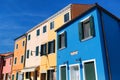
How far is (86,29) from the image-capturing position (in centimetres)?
1716

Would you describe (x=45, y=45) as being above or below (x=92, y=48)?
above

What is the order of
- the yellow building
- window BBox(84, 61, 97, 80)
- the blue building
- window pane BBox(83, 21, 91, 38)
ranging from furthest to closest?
1. the yellow building
2. window pane BBox(83, 21, 91, 38)
3. window BBox(84, 61, 97, 80)
4. the blue building

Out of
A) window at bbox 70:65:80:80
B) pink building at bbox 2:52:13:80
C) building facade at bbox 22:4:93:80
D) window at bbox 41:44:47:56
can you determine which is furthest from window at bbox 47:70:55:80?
pink building at bbox 2:52:13:80

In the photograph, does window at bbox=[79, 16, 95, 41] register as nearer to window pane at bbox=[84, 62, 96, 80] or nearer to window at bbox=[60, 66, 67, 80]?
window pane at bbox=[84, 62, 96, 80]

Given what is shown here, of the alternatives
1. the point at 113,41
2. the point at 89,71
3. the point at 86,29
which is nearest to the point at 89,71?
the point at 89,71

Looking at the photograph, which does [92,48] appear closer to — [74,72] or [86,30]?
[86,30]

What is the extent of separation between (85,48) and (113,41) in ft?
8.89

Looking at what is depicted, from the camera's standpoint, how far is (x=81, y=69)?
16453 millimetres

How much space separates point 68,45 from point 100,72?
590 centimetres

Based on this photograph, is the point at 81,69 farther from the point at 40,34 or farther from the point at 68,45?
A: the point at 40,34

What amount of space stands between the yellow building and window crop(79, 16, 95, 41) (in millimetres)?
20415

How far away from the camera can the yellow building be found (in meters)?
35.5

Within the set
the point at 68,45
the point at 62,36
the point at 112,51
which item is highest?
the point at 62,36

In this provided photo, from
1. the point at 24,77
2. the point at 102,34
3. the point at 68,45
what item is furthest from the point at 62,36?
the point at 24,77
